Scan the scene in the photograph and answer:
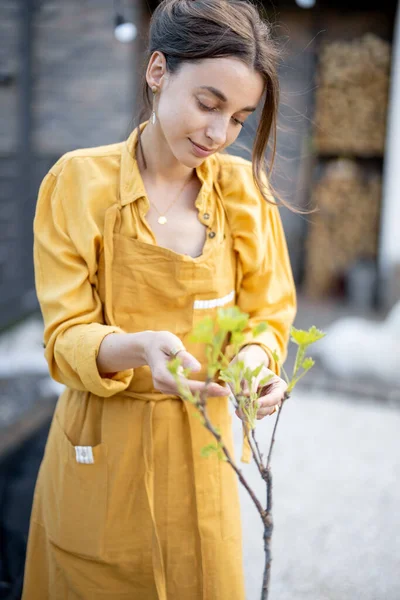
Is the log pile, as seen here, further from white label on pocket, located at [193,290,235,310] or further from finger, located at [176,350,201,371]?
finger, located at [176,350,201,371]

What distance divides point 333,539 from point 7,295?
3.07m

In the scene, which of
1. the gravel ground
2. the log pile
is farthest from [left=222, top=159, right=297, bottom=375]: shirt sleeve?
the log pile

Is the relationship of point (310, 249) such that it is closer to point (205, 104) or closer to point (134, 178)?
point (134, 178)

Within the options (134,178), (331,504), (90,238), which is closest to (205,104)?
(134,178)

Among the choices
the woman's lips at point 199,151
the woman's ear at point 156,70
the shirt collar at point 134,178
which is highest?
the woman's ear at point 156,70

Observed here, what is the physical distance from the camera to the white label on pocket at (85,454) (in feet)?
4.30

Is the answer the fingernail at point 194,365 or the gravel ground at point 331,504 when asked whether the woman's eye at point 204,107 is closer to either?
the fingernail at point 194,365

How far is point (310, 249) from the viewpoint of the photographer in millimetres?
6285

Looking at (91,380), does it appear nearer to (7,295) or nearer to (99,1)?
(7,295)

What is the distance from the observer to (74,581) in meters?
1.31

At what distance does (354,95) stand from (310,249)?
1.48 meters

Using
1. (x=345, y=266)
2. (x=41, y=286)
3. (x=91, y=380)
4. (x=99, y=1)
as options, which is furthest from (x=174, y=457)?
(x=345, y=266)

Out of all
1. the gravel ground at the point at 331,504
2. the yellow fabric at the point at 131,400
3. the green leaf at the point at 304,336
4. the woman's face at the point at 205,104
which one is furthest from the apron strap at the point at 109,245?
the gravel ground at the point at 331,504

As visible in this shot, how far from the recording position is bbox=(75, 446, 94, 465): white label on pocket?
1312 millimetres
